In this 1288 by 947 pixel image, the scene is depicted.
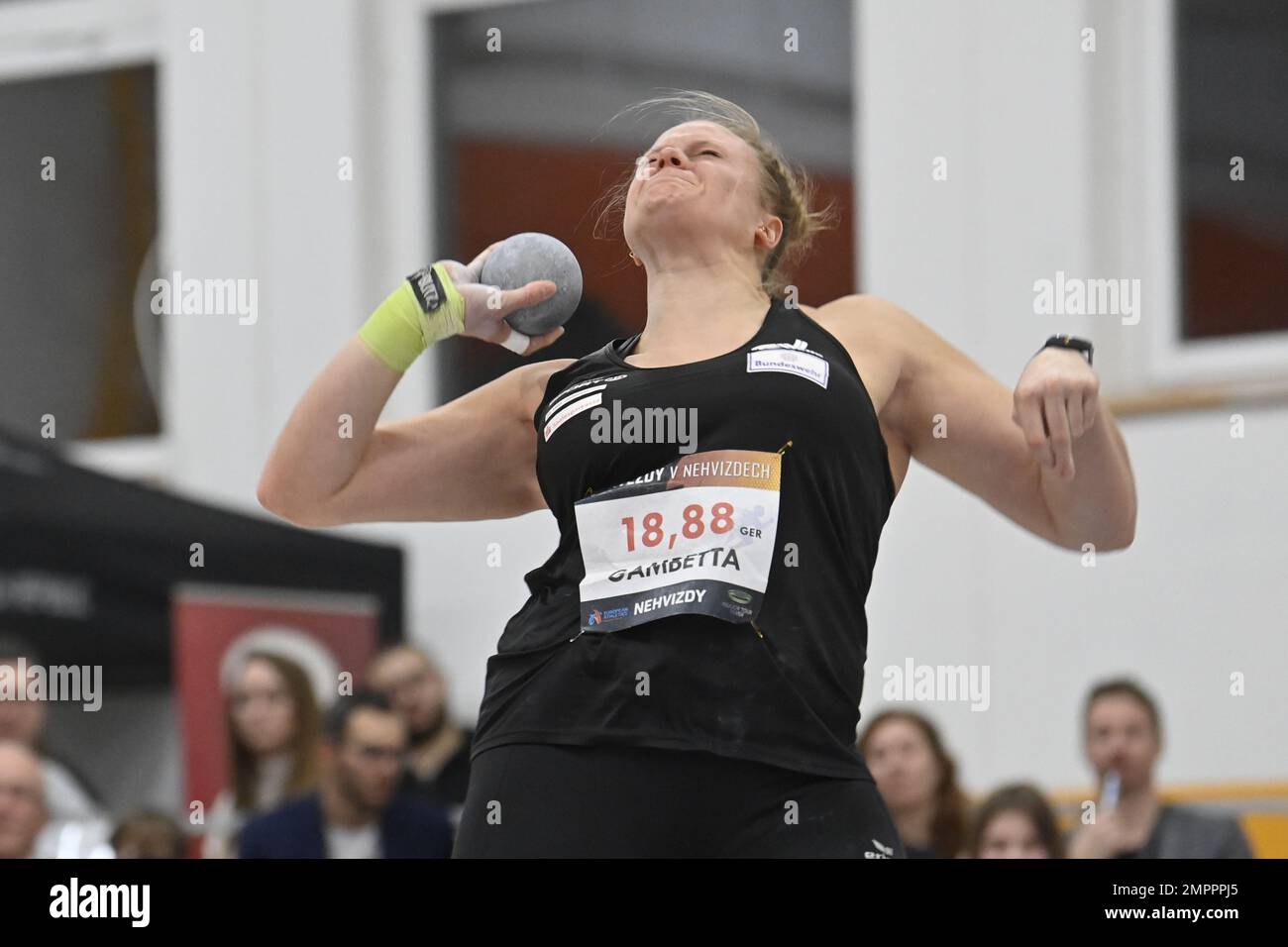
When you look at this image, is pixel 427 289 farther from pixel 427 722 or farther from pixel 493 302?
pixel 427 722

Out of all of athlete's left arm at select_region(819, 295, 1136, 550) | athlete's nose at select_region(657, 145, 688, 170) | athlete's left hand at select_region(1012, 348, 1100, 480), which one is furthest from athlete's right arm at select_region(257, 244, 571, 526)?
athlete's left hand at select_region(1012, 348, 1100, 480)

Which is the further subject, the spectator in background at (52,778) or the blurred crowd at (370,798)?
the spectator in background at (52,778)

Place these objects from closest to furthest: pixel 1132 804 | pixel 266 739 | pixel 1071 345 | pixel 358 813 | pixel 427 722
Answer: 1. pixel 1071 345
2. pixel 1132 804
3. pixel 358 813
4. pixel 266 739
5. pixel 427 722

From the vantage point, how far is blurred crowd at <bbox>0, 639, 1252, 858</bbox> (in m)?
4.62

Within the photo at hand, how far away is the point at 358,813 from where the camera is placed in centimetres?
502

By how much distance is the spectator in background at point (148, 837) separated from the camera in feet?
15.7

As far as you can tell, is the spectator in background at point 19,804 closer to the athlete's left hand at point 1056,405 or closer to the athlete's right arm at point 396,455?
the athlete's right arm at point 396,455

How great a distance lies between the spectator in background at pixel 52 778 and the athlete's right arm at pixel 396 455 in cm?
223

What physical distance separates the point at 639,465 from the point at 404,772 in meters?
2.85

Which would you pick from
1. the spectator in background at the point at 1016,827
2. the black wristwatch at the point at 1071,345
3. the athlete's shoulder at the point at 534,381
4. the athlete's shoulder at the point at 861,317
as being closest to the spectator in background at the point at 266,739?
the spectator in background at the point at 1016,827

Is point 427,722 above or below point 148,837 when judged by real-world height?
above

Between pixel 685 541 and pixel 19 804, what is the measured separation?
2.76 m

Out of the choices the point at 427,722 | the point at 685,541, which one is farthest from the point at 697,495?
the point at 427,722

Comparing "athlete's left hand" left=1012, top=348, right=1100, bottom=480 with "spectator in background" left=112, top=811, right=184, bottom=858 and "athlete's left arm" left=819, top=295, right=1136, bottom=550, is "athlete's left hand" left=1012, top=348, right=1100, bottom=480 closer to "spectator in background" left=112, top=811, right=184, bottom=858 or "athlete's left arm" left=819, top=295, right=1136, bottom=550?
"athlete's left arm" left=819, top=295, right=1136, bottom=550
